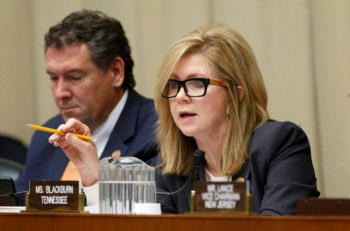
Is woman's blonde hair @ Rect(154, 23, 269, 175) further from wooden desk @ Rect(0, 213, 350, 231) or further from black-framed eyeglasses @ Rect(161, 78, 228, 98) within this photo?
wooden desk @ Rect(0, 213, 350, 231)

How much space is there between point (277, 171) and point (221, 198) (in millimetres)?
650

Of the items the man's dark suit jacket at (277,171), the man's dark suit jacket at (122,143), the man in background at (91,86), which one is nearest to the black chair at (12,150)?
the man's dark suit jacket at (122,143)

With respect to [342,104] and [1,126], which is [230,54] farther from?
[1,126]

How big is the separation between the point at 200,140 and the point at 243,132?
0.16 metres

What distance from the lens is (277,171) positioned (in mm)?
2762

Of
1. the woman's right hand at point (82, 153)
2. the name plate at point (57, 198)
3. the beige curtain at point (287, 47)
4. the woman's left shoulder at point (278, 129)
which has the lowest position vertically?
the name plate at point (57, 198)

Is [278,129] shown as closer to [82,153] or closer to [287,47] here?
[82,153]

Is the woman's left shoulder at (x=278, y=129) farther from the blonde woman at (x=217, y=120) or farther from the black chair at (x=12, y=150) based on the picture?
the black chair at (x=12, y=150)

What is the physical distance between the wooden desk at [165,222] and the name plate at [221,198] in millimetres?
82

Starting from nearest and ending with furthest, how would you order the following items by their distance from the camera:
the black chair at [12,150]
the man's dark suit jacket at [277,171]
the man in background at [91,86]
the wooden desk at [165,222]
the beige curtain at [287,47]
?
the wooden desk at [165,222], the man's dark suit jacket at [277,171], the man in background at [91,86], the beige curtain at [287,47], the black chair at [12,150]

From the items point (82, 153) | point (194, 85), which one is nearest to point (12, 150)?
point (82, 153)

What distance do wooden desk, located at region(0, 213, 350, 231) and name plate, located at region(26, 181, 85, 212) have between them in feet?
0.43

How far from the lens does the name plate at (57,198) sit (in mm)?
2344

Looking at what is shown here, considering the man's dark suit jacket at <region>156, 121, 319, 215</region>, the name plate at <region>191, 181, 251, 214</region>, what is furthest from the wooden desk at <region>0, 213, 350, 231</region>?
the man's dark suit jacket at <region>156, 121, 319, 215</region>
